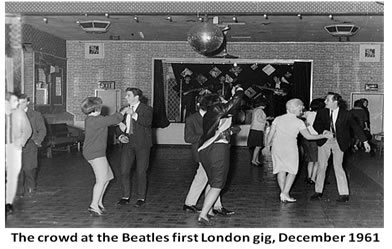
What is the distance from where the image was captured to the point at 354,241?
12.8ft

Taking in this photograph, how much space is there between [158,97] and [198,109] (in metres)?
8.78

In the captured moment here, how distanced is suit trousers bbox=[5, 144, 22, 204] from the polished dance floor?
174 mm

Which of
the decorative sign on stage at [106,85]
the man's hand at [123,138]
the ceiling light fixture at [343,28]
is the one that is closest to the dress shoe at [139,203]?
the man's hand at [123,138]

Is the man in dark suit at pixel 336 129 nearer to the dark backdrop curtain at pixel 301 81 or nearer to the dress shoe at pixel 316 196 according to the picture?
the dress shoe at pixel 316 196

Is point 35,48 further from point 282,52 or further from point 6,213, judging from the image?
point 6,213

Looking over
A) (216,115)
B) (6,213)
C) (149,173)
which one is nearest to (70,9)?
(149,173)

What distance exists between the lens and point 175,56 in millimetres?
14500

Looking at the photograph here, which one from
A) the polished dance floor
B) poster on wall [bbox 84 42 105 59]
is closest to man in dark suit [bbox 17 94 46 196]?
the polished dance floor

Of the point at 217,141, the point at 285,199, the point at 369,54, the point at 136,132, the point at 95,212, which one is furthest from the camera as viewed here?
the point at 369,54

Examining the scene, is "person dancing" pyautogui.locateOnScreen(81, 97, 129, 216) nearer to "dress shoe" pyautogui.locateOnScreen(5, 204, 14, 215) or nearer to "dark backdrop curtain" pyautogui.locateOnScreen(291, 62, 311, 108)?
"dress shoe" pyautogui.locateOnScreen(5, 204, 14, 215)

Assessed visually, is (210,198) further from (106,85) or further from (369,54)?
(369,54)

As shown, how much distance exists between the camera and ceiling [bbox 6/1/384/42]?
782 centimetres

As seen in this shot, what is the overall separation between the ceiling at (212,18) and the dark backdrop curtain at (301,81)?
78cm

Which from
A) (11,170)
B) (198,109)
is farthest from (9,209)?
(198,109)
